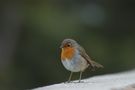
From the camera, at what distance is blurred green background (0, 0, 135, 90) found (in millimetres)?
18031

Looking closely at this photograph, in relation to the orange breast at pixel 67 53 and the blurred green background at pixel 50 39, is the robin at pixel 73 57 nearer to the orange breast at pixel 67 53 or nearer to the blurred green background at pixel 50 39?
the orange breast at pixel 67 53

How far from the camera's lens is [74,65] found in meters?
9.41

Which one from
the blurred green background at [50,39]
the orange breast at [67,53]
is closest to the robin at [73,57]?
the orange breast at [67,53]

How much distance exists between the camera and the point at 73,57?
950 centimetres

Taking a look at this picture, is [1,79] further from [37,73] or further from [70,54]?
[70,54]

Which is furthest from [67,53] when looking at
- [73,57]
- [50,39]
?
[50,39]

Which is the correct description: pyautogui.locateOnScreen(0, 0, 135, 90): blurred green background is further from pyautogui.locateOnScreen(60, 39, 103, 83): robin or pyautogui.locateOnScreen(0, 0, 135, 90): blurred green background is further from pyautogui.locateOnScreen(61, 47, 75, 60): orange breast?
pyautogui.locateOnScreen(61, 47, 75, 60): orange breast

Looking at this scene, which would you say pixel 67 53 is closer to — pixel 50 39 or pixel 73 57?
pixel 73 57

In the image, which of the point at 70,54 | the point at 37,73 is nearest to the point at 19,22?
the point at 37,73

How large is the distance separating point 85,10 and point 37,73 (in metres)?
2.51

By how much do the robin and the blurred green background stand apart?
25.8ft

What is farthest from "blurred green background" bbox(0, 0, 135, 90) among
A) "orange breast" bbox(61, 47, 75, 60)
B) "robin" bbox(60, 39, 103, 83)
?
"orange breast" bbox(61, 47, 75, 60)

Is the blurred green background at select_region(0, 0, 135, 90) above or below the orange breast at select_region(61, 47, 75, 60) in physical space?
below

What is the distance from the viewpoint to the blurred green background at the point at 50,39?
18.0 meters
